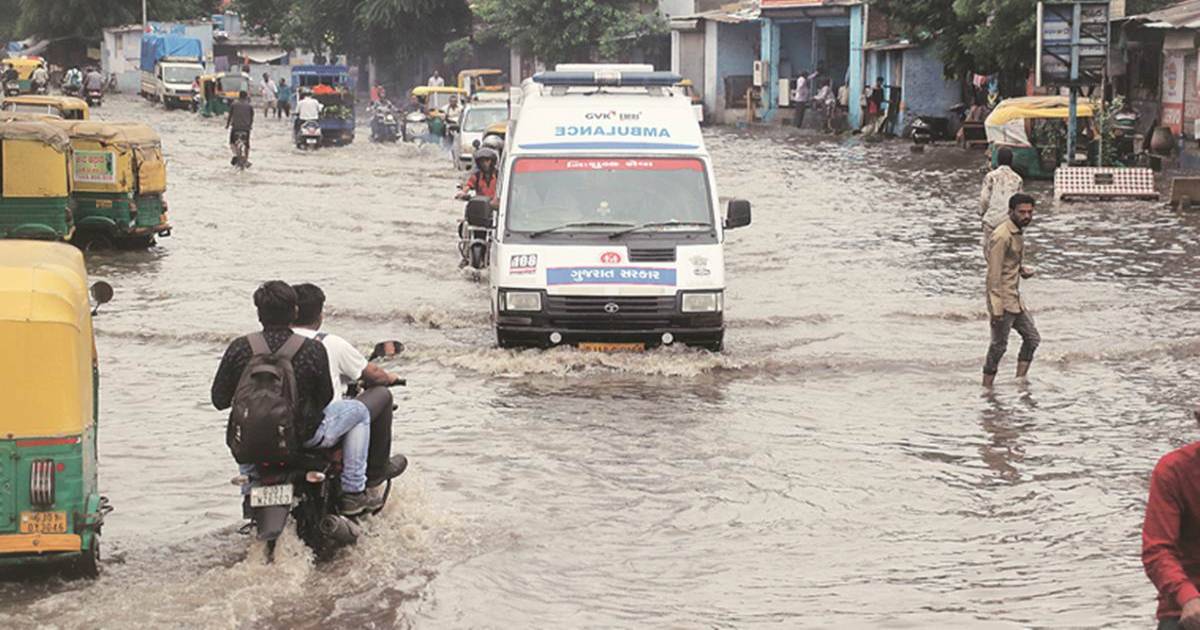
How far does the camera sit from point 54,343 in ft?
24.4

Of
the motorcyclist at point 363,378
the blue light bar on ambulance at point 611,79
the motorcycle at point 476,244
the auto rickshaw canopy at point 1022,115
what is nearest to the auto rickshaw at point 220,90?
the auto rickshaw canopy at point 1022,115

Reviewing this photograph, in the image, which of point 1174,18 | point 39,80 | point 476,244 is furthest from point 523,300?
point 39,80

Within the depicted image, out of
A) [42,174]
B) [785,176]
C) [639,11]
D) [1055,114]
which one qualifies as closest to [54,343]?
[42,174]

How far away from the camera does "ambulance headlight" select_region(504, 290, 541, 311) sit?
13.7 meters

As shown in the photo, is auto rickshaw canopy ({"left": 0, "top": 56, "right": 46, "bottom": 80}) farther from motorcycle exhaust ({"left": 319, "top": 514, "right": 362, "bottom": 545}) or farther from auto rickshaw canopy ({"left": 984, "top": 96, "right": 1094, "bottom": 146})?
motorcycle exhaust ({"left": 319, "top": 514, "right": 362, "bottom": 545})

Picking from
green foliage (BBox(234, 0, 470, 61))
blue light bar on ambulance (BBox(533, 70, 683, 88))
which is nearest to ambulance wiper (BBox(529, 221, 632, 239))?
blue light bar on ambulance (BBox(533, 70, 683, 88))

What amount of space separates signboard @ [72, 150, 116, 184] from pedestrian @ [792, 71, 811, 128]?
33070 millimetres

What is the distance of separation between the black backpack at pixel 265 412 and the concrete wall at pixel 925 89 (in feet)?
130

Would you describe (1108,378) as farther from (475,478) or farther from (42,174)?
(42,174)

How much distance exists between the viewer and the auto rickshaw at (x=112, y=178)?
837 inches

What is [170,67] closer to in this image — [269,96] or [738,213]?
[269,96]

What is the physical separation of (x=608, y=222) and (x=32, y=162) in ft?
27.6

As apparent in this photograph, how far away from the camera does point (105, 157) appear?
21281mm

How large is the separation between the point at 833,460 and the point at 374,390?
382 cm
